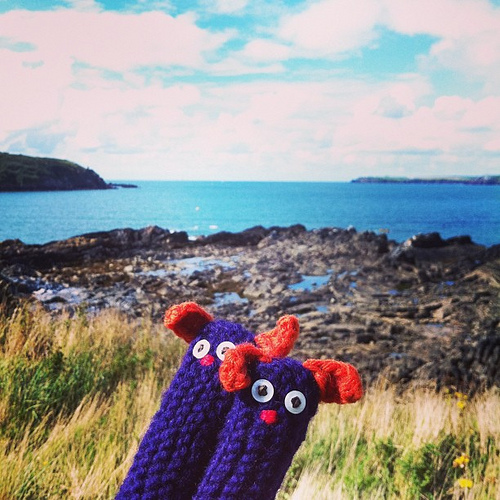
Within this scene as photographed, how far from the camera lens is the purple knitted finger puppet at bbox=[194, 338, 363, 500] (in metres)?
1.45

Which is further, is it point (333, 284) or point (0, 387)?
point (333, 284)

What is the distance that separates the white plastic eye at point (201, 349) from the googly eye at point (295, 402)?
0.31 meters

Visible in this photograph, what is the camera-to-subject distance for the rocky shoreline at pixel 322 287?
980cm

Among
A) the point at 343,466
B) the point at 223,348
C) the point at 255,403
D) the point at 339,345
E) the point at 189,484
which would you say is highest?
the point at 223,348

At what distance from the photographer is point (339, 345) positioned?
415 inches

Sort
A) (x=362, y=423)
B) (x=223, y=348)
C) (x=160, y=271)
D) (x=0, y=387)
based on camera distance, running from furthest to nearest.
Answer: (x=160, y=271) → (x=362, y=423) → (x=0, y=387) → (x=223, y=348)

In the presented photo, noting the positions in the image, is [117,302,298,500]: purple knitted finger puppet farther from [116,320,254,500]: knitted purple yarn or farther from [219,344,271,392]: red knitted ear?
[219,344,271,392]: red knitted ear

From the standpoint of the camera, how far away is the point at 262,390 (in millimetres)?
1484

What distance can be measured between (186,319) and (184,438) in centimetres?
37

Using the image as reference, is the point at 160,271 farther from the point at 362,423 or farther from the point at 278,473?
the point at 278,473

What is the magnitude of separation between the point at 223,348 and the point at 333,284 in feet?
48.4

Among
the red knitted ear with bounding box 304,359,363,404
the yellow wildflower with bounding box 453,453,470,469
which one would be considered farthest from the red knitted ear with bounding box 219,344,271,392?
the yellow wildflower with bounding box 453,453,470,469

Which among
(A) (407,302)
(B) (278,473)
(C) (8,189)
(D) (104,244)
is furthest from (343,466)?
(C) (8,189)

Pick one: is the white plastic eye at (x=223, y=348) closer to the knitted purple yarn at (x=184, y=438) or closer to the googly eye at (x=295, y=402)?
the knitted purple yarn at (x=184, y=438)
